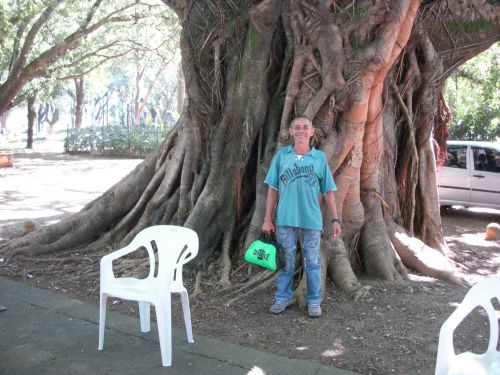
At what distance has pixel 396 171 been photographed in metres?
7.81

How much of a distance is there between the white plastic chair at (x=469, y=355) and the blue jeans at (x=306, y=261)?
2.07 metres

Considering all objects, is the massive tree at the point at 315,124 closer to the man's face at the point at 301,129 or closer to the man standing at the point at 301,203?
the man standing at the point at 301,203

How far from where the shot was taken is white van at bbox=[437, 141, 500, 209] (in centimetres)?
1226

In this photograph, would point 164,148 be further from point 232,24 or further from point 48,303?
point 48,303

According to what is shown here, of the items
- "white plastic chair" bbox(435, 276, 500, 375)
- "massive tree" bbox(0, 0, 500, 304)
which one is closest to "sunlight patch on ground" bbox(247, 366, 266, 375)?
"white plastic chair" bbox(435, 276, 500, 375)

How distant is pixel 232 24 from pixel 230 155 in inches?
59.3

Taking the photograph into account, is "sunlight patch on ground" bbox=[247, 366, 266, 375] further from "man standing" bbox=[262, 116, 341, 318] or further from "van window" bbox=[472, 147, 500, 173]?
"van window" bbox=[472, 147, 500, 173]

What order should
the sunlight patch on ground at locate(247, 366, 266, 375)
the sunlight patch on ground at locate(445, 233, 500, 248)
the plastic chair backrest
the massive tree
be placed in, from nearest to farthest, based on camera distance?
the sunlight patch on ground at locate(247, 366, 266, 375) < the plastic chair backrest < the massive tree < the sunlight patch on ground at locate(445, 233, 500, 248)

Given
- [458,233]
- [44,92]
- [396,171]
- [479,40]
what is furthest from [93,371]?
[44,92]

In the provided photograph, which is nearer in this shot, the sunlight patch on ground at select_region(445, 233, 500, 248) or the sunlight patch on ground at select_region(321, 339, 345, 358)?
the sunlight patch on ground at select_region(321, 339, 345, 358)

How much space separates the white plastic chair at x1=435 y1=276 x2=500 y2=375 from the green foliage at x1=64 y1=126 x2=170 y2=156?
25.1m

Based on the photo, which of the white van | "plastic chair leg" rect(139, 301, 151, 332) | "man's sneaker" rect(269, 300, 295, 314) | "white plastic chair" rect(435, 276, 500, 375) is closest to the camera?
"white plastic chair" rect(435, 276, 500, 375)

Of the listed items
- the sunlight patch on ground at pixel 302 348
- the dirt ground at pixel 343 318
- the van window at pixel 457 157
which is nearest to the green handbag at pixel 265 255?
the dirt ground at pixel 343 318

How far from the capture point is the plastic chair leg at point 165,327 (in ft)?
13.5
